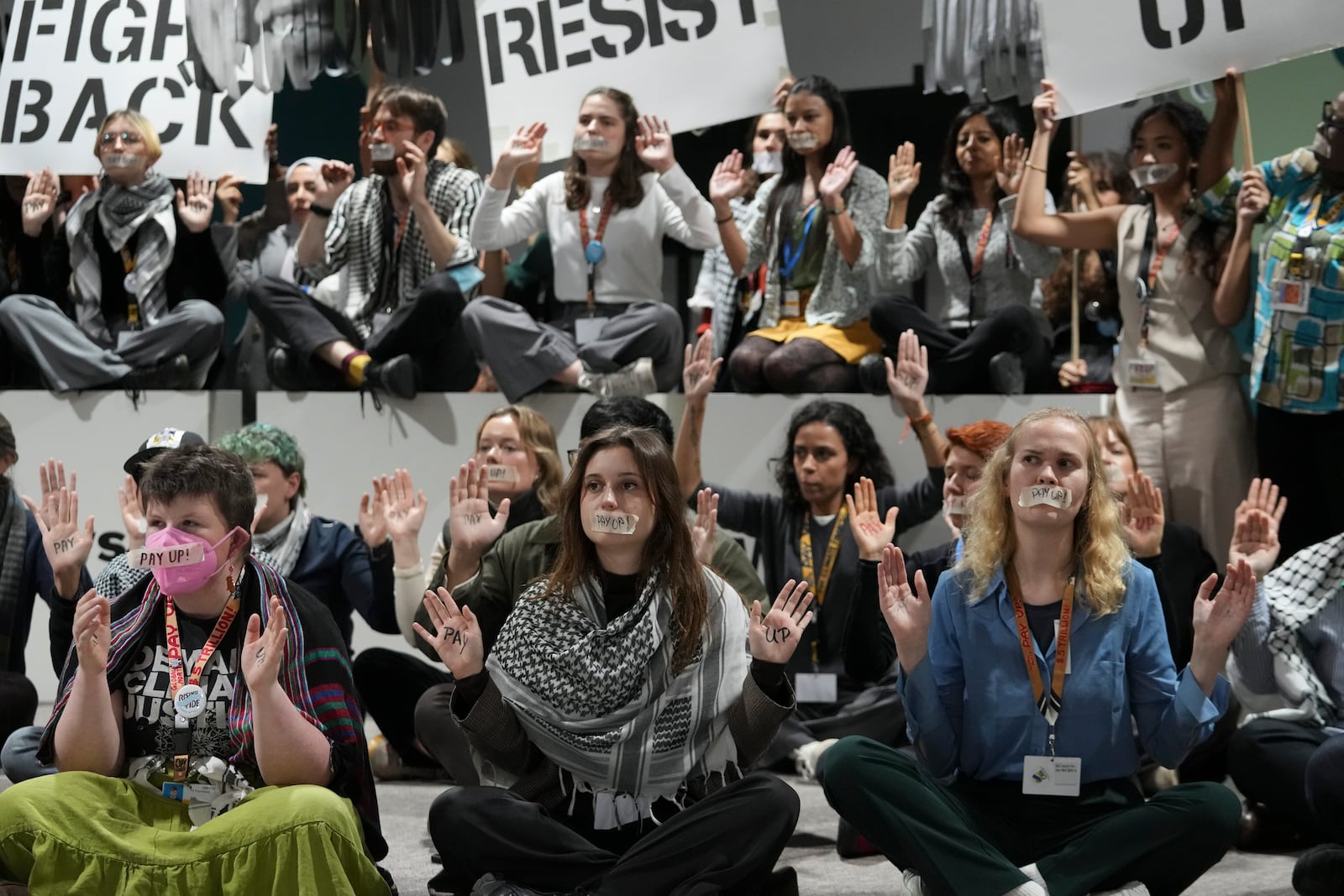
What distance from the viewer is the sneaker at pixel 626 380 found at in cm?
563

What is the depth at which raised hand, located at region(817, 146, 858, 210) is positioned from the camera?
18.3 feet

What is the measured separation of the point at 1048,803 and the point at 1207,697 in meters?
0.38

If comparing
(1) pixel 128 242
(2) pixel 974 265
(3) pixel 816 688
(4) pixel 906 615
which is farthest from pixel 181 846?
(1) pixel 128 242

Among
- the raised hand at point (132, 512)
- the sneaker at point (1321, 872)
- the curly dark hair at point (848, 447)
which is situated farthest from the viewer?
the curly dark hair at point (848, 447)

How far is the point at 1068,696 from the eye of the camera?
3322 mm

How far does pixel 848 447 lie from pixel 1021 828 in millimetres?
2134

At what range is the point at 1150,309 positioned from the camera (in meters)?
5.30

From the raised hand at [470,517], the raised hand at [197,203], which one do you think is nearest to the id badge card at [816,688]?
the raised hand at [470,517]

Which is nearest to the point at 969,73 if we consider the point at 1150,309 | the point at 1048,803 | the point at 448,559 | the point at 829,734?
the point at 1150,309

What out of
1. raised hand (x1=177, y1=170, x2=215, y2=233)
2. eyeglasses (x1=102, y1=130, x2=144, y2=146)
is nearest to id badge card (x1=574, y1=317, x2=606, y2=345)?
raised hand (x1=177, y1=170, x2=215, y2=233)

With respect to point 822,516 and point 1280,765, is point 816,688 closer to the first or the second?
point 822,516

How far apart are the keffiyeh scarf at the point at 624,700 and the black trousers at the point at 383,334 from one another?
2.69 meters

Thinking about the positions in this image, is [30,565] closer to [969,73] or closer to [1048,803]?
[1048,803]

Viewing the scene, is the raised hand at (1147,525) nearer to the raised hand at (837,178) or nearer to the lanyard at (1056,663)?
the lanyard at (1056,663)
